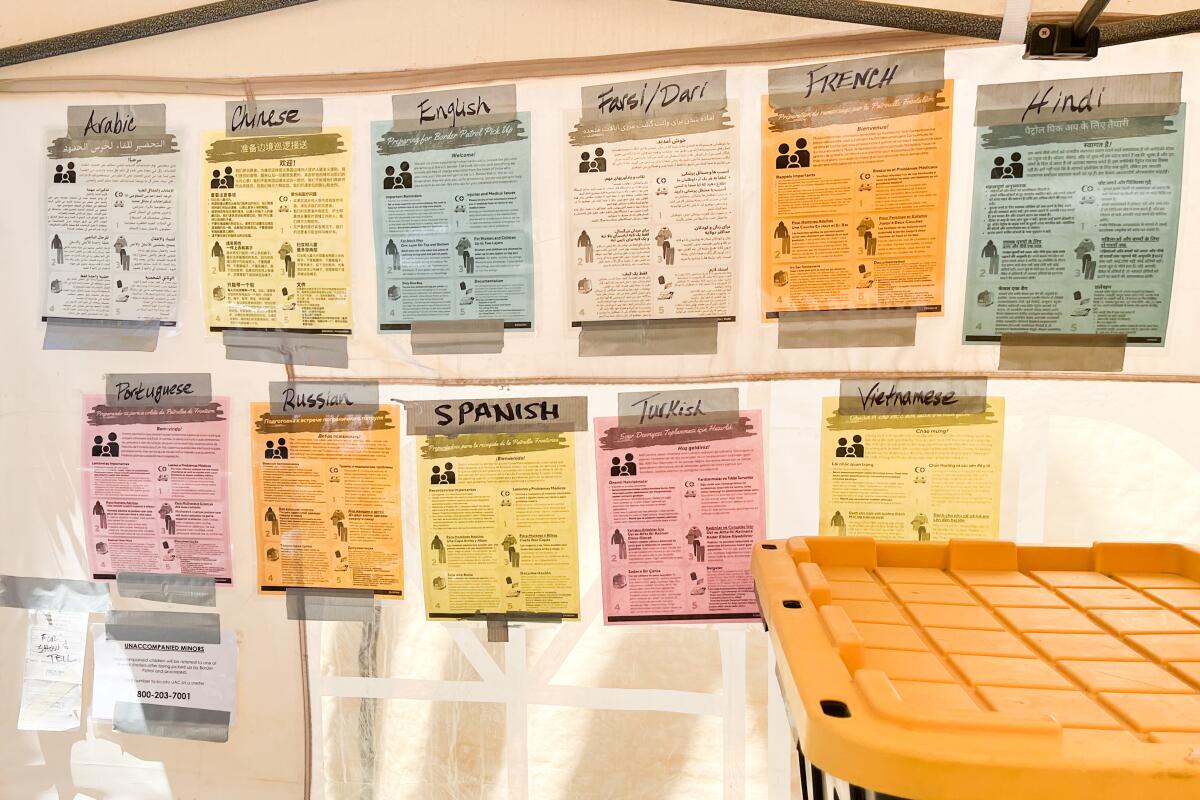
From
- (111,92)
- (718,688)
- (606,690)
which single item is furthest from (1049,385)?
(111,92)

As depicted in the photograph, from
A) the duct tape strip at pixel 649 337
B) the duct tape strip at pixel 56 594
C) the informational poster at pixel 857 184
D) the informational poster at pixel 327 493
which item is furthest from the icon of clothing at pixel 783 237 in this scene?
the duct tape strip at pixel 56 594

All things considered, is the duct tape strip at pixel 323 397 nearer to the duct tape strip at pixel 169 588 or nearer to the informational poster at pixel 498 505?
the informational poster at pixel 498 505

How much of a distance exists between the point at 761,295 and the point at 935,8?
0.35 m

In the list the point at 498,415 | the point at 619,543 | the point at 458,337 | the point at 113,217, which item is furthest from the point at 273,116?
the point at 619,543

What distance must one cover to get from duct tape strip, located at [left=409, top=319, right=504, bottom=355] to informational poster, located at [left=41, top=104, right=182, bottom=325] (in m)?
0.33

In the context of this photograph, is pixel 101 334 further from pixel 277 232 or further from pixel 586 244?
pixel 586 244

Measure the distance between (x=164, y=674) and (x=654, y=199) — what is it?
2.94 feet

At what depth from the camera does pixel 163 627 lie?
97 cm

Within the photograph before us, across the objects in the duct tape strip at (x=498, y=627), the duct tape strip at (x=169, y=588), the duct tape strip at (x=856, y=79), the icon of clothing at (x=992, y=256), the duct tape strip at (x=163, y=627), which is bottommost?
the duct tape strip at (x=163, y=627)

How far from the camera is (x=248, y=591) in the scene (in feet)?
3.11

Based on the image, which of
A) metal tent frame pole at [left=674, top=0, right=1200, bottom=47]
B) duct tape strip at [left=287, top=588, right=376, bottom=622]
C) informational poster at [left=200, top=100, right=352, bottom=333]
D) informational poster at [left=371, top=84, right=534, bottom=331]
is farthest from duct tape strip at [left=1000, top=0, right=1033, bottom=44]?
duct tape strip at [left=287, top=588, right=376, bottom=622]

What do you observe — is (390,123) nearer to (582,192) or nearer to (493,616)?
(582,192)

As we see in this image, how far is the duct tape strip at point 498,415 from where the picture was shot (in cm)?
88

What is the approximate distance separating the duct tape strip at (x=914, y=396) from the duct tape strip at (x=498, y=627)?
1.60 feet
